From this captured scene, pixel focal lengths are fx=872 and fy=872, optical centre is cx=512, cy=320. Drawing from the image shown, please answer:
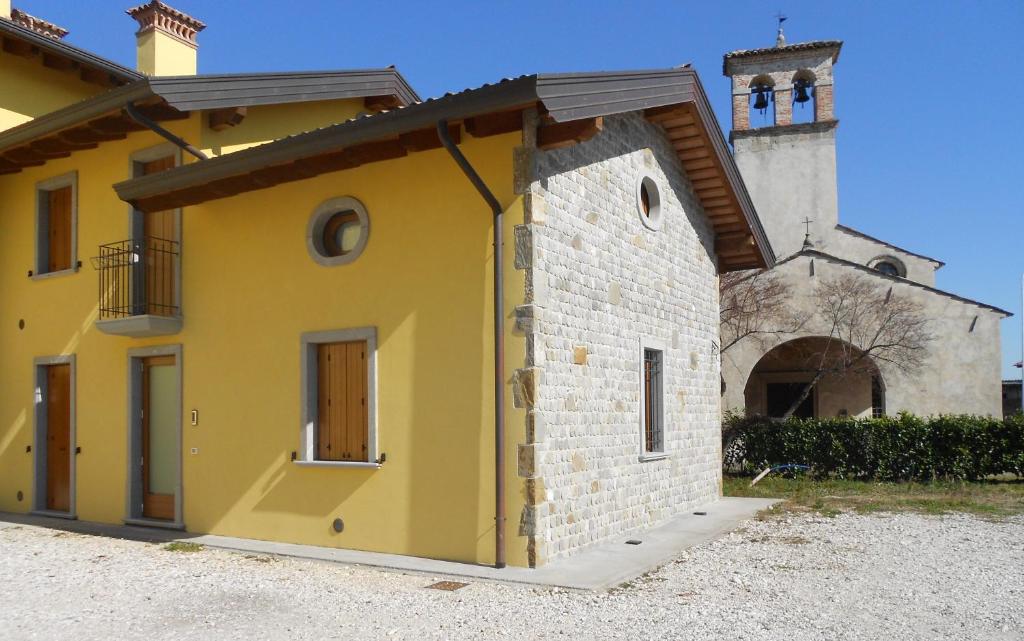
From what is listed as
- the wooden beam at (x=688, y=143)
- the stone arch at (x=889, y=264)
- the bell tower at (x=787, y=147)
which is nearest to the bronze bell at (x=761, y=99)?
the bell tower at (x=787, y=147)

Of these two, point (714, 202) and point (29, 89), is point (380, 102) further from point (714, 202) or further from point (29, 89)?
point (29, 89)

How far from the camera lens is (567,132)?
7.65 meters

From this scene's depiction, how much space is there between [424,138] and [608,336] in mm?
2792

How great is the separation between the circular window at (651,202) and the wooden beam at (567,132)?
2.84 m

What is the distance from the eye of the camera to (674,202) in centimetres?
1133

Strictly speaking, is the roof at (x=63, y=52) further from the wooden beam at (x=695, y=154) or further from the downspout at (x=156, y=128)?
the wooden beam at (x=695, y=154)

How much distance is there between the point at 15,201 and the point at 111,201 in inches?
98.6

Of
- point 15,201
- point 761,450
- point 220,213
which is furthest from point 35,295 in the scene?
point 761,450

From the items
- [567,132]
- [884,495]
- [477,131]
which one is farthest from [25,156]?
[884,495]

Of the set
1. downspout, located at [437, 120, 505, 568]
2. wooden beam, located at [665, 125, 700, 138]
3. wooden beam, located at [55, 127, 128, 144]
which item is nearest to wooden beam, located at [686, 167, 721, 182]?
wooden beam, located at [665, 125, 700, 138]

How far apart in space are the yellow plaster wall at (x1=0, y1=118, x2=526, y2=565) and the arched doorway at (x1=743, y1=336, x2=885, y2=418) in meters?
15.3

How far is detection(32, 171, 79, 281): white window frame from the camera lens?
11.5m

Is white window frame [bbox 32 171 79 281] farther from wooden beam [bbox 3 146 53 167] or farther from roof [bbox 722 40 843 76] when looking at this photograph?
roof [bbox 722 40 843 76]

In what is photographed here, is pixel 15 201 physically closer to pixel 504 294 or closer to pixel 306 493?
pixel 306 493
